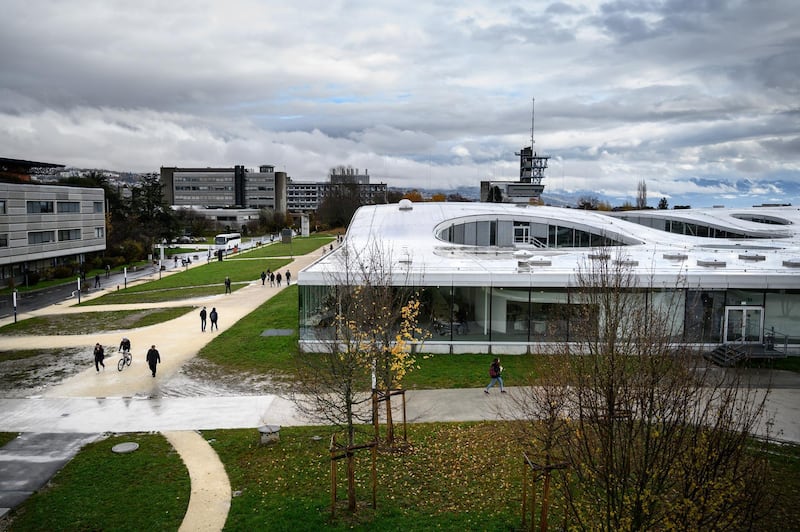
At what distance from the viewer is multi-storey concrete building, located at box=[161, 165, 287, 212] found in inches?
7249

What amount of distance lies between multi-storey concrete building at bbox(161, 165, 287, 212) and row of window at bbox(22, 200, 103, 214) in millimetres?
117321

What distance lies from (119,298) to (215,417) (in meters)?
31.2

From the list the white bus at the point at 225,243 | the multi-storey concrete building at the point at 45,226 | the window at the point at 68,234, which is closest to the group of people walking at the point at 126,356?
the multi-storey concrete building at the point at 45,226

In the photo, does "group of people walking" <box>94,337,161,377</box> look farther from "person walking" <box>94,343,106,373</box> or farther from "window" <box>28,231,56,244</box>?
"window" <box>28,231,56,244</box>

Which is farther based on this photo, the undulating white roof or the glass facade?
the glass facade

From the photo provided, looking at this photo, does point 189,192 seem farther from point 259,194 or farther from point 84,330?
point 84,330

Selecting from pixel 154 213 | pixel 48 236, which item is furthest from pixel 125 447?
pixel 154 213

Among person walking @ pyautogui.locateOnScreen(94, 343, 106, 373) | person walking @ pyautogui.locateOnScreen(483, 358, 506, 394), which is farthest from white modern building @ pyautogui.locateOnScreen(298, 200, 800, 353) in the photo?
person walking @ pyautogui.locateOnScreen(94, 343, 106, 373)

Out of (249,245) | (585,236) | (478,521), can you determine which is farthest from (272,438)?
(249,245)

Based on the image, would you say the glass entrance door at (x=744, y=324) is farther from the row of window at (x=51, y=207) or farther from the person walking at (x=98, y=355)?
the row of window at (x=51, y=207)

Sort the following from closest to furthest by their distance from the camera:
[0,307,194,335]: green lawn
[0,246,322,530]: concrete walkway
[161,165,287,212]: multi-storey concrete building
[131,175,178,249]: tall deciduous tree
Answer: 1. [0,246,322,530]: concrete walkway
2. [0,307,194,335]: green lawn
3. [131,175,178,249]: tall deciduous tree
4. [161,165,287,212]: multi-storey concrete building

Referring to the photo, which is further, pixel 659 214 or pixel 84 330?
pixel 659 214

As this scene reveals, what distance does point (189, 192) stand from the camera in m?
186

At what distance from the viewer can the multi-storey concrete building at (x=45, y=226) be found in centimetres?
5312
